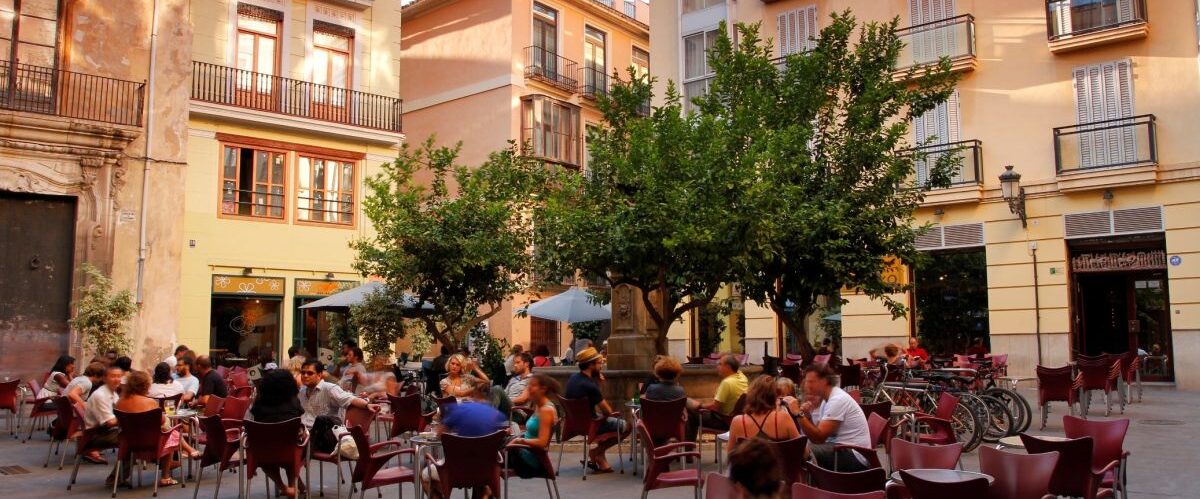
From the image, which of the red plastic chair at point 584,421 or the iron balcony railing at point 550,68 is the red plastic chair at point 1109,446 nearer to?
the red plastic chair at point 584,421

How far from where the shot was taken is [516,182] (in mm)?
18719

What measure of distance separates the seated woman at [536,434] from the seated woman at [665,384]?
1.36 metres

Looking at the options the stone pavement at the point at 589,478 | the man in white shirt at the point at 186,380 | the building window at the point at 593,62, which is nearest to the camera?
the stone pavement at the point at 589,478

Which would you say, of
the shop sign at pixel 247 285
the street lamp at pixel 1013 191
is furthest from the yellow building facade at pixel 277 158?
the street lamp at pixel 1013 191

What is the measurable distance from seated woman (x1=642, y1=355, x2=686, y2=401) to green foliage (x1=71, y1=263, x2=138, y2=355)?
1248 cm

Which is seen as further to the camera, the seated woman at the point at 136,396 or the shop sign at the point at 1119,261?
the shop sign at the point at 1119,261

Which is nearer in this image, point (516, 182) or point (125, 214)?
point (516, 182)

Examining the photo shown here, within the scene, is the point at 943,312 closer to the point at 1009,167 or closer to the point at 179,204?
the point at 1009,167

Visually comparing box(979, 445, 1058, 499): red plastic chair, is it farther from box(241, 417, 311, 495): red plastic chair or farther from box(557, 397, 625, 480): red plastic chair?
box(241, 417, 311, 495): red plastic chair

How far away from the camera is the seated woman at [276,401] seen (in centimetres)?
845

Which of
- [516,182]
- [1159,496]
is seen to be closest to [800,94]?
[516,182]

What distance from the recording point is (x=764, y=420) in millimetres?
6922

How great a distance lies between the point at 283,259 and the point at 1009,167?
1694 centimetres

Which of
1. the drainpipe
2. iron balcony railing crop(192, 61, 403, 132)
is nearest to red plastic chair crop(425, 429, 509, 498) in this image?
the drainpipe
